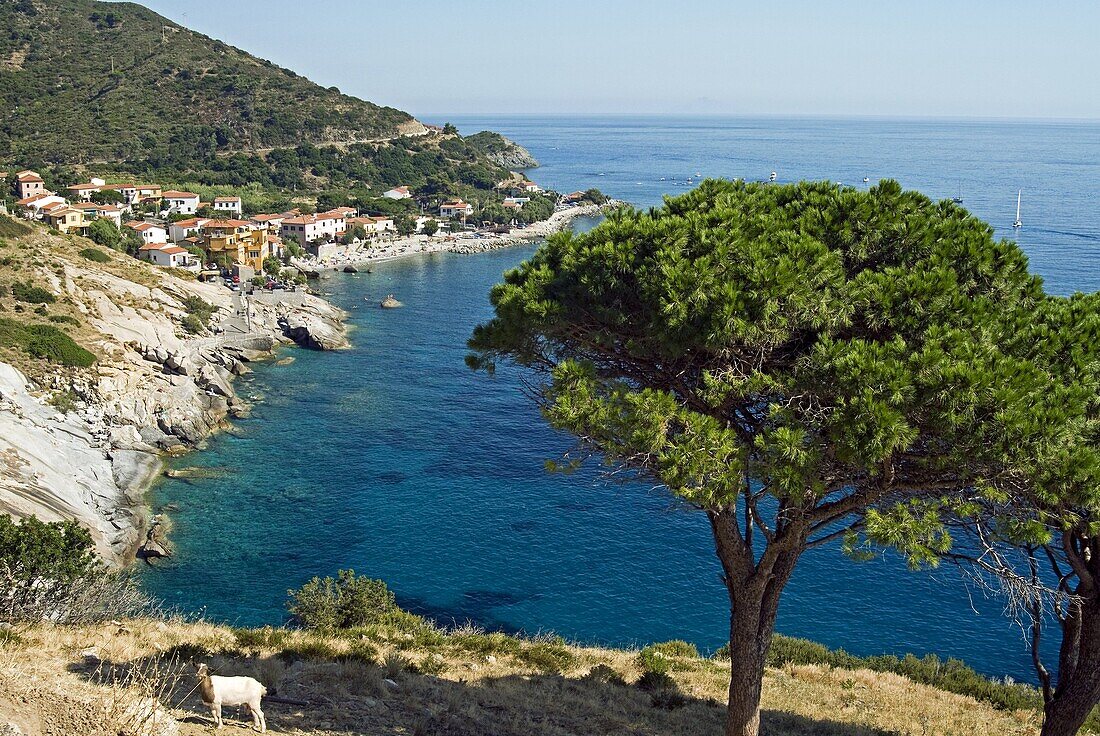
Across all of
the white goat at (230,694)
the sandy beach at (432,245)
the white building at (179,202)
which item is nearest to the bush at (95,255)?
the sandy beach at (432,245)

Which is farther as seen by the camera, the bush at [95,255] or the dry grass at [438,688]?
the bush at [95,255]

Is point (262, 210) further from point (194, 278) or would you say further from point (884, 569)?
point (884, 569)

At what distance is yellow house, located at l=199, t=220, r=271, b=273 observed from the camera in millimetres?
72250

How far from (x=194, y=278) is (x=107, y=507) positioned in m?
36.7

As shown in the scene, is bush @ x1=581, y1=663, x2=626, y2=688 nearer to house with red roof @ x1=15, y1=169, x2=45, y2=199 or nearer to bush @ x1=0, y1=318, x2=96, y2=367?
bush @ x1=0, y1=318, x2=96, y2=367

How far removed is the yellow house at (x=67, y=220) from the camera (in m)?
71.4

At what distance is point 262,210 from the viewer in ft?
328

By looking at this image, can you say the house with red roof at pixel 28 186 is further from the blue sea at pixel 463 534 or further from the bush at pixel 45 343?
the bush at pixel 45 343

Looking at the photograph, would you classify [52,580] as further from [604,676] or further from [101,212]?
[101,212]

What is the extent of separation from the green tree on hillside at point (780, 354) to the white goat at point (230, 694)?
177 inches

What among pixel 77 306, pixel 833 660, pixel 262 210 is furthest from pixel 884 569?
pixel 262 210

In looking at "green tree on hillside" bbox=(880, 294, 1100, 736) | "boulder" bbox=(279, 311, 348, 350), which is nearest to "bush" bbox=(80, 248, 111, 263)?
"boulder" bbox=(279, 311, 348, 350)

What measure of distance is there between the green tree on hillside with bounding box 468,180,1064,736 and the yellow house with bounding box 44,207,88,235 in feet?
240

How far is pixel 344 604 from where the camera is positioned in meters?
20.5
